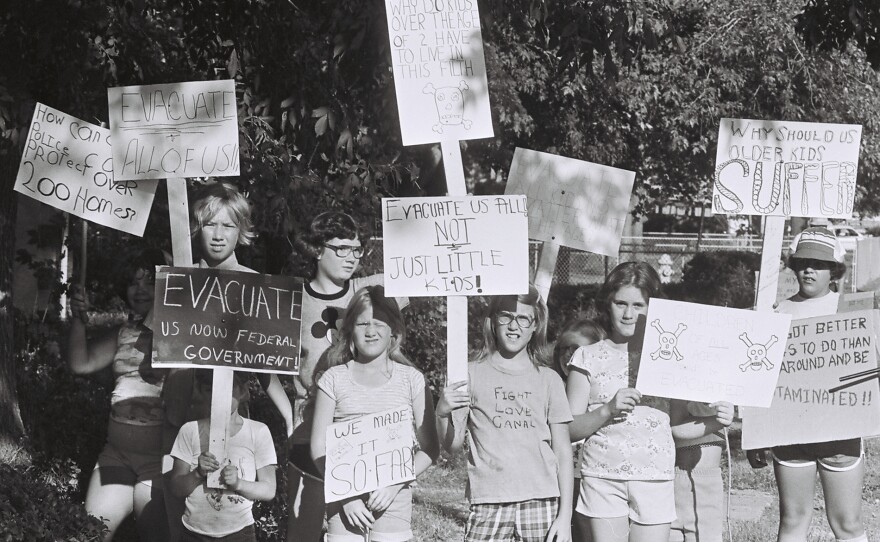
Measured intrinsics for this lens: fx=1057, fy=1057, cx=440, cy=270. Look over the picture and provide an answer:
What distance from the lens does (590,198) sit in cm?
451

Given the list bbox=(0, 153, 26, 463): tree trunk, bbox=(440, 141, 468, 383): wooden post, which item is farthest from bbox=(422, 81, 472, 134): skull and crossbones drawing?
bbox=(0, 153, 26, 463): tree trunk

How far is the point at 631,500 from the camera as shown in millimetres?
4047

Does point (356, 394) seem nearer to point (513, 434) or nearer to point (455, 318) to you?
point (455, 318)

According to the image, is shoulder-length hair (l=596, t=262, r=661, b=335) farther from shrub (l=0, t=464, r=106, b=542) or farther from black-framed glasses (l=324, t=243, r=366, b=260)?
shrub (l=0, t=464, r=106, b=542)

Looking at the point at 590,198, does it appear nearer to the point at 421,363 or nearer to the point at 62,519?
the point at 62,519

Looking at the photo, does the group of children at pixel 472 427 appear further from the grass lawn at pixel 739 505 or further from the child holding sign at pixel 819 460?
the grass lawn at pixel 739 505

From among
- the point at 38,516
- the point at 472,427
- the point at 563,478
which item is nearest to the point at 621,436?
the point at 563,478

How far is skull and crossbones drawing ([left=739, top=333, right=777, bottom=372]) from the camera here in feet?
13.7

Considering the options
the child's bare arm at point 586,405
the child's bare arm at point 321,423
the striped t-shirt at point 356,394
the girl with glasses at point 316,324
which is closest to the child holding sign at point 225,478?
the girl with glasses at point 316,324

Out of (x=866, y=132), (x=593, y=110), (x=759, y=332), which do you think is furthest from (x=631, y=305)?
(x=866, y=132)

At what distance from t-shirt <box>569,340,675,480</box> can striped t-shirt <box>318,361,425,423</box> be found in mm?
706

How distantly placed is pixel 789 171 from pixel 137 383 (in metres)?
2.88

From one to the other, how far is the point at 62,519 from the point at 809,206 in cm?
329

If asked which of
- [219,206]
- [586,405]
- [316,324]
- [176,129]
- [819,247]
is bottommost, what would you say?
[586,405]
